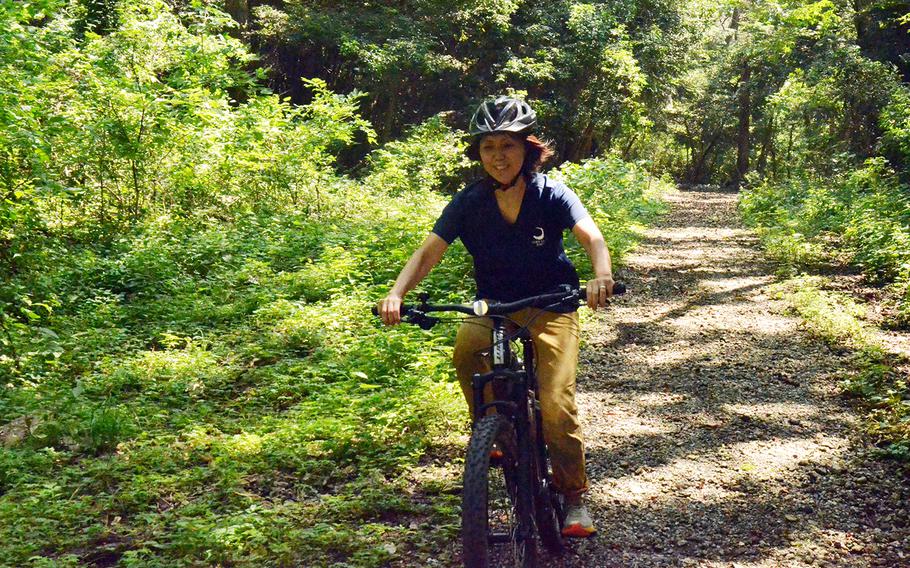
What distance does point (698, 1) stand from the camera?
99.0ft

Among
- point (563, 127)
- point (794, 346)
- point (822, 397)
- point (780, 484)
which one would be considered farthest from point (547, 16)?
point (780, 484)

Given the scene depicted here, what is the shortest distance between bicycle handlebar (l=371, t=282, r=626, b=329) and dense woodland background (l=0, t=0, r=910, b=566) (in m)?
1.65

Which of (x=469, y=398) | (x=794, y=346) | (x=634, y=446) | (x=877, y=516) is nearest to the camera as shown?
(x=469, y=398)

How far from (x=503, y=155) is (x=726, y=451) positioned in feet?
10.9

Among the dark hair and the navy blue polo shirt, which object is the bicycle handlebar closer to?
the navy blue polo shirt

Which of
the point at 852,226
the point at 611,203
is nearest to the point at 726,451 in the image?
the point at 852,226

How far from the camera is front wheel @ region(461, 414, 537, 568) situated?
2.96 metres

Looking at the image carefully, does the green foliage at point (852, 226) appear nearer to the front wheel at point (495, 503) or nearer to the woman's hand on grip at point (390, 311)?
the front wheel at point (495, 503)

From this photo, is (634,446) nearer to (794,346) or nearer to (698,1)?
(794,346)

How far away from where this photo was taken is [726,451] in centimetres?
575

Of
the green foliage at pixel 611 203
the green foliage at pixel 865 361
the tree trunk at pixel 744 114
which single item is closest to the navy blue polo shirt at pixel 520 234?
the green foliage at pixel 865 361

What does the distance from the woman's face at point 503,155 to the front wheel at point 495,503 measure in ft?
4.17

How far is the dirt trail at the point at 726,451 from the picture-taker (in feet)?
14.4

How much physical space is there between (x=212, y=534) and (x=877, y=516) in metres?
4.04
